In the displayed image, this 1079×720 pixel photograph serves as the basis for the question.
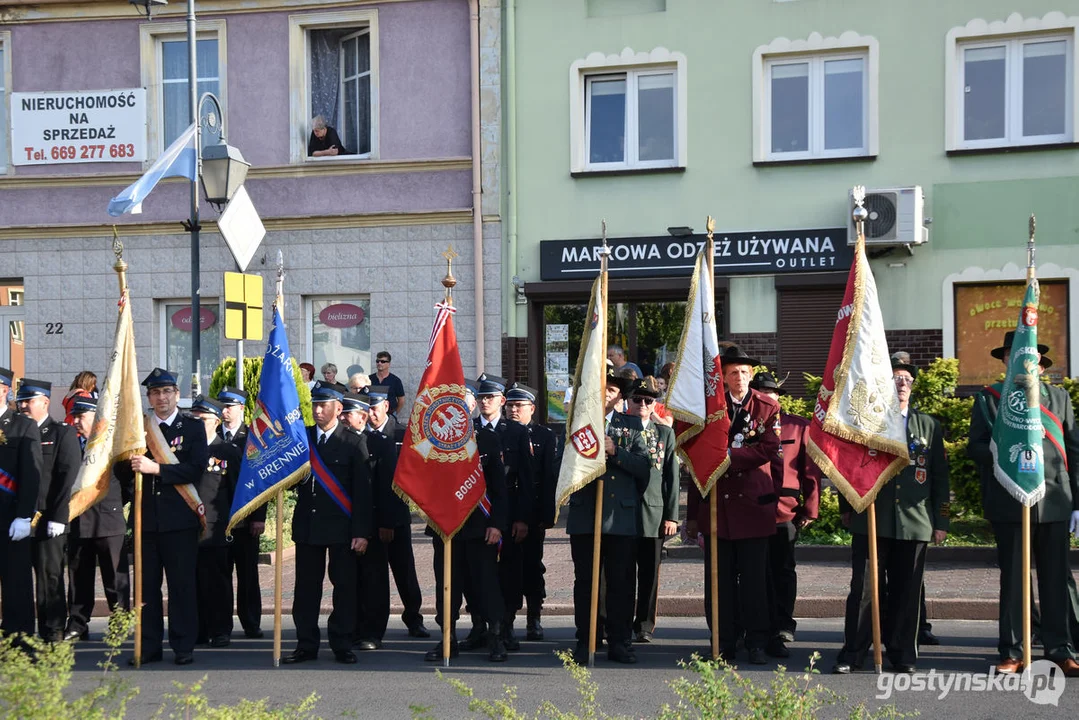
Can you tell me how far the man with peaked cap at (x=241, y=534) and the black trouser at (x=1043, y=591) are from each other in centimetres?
547

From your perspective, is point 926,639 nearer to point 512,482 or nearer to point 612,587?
point 612,587

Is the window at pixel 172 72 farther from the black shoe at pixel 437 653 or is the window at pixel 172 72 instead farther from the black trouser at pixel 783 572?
the black trouser at pixel 783 572

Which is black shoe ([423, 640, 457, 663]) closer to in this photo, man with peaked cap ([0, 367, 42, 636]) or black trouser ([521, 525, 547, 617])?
black trouser ([521, 525, 547, 617])

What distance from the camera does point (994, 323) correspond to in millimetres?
17203

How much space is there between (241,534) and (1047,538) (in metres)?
5.95

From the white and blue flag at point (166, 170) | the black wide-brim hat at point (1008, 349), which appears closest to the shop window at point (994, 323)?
the black wide-brim hat at point (1008, 349)

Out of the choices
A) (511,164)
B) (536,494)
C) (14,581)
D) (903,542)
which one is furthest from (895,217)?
(14,581)

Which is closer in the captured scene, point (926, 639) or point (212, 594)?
point (926, 639)

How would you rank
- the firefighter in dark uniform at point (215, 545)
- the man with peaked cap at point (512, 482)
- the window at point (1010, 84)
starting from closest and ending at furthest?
the man with peaked cap at point (512, 482), the firefighter in dark uniform at point (215, 545), the window at point (1010, 84)

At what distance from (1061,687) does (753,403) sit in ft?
8.83

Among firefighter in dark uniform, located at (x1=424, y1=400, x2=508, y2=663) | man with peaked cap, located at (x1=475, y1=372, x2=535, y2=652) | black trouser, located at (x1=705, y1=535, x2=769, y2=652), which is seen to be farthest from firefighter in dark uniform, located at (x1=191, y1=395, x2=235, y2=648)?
black trouser, located at (x1=705, y1=535, x2=769, y2=652)

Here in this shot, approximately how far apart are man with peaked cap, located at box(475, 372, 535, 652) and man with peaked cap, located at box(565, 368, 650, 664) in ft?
2.16

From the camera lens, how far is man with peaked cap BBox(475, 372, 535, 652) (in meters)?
9.90

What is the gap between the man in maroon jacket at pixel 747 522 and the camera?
8938 millimetres
